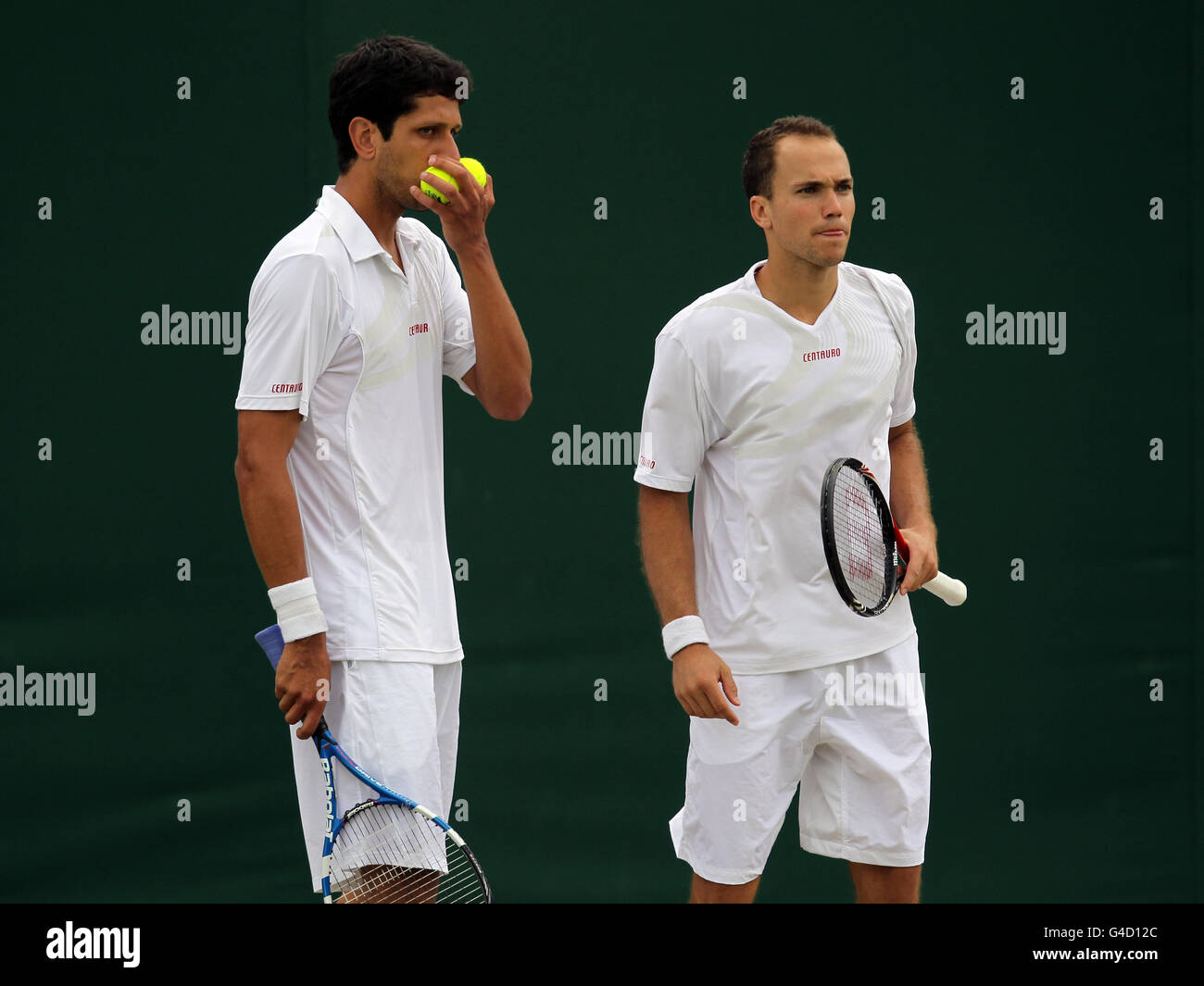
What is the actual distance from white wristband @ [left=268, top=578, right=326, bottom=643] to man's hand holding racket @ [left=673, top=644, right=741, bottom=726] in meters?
0.79

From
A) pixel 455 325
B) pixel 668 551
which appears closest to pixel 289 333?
pixel 455 325

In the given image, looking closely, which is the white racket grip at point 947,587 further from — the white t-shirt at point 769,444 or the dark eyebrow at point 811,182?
the dark eyebrow at point 811,182

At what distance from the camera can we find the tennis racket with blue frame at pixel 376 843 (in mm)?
2984

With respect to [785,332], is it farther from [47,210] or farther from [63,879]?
[63,879]

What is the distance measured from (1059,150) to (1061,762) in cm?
183

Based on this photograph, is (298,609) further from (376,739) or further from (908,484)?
(908,484)

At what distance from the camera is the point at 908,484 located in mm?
3691

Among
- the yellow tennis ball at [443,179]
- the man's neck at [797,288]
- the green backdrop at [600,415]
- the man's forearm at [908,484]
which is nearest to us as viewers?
the yellow tennis ball at [443,179]

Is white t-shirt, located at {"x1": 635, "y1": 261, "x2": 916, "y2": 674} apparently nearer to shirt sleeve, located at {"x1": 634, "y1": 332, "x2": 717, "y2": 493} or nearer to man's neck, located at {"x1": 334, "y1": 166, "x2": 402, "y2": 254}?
shirt sleeve, located at {"x1": 634, "y1": 332, "x2": 717, "y2": 493}

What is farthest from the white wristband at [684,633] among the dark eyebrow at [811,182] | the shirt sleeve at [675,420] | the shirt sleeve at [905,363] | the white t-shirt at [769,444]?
the dark eyebrow at [811,182]

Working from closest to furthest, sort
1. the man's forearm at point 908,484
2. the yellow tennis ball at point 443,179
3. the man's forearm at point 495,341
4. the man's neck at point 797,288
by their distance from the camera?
1. the yellow tennis ball at point 443,179
2. the man's forearm at point 495,341
3. the man's neck at point 797,288
4. the man's forearm at point 908,484

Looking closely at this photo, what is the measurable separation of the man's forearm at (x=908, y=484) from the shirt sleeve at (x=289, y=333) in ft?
4.52

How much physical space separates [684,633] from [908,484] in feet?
2.28
